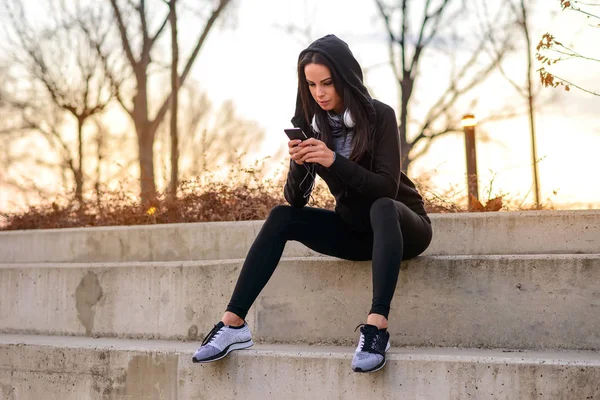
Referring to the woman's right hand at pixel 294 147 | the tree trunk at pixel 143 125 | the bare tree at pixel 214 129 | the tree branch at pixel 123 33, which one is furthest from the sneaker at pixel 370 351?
the bare tree at pixel 214 129

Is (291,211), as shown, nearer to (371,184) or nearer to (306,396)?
(371,184)

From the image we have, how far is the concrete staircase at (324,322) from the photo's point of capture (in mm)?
3160

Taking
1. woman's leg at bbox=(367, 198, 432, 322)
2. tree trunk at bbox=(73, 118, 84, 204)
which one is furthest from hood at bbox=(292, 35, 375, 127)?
tree trunk at bbox=(73, 118, 84, 204)

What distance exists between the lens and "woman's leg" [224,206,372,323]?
3.40 m

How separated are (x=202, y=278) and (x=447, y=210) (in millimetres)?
2307

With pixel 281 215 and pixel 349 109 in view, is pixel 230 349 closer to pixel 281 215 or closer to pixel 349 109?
pixel 281 215

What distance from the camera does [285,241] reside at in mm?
3535

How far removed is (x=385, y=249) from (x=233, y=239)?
2.22 m

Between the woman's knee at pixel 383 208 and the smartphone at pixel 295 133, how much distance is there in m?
0.45

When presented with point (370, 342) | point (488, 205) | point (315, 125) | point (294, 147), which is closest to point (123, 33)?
point (488, 205)

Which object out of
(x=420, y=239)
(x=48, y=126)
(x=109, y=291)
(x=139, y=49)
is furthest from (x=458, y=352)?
(x=48, y=126)

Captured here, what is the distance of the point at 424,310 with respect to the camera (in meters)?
3.74

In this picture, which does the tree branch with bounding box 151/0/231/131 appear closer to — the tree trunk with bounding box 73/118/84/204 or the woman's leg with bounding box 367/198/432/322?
the tree trunk with bounding box 73/118/84/204

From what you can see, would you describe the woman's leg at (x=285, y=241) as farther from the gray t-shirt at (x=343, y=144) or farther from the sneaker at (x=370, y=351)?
the sneaker at (x=370, y=351)
